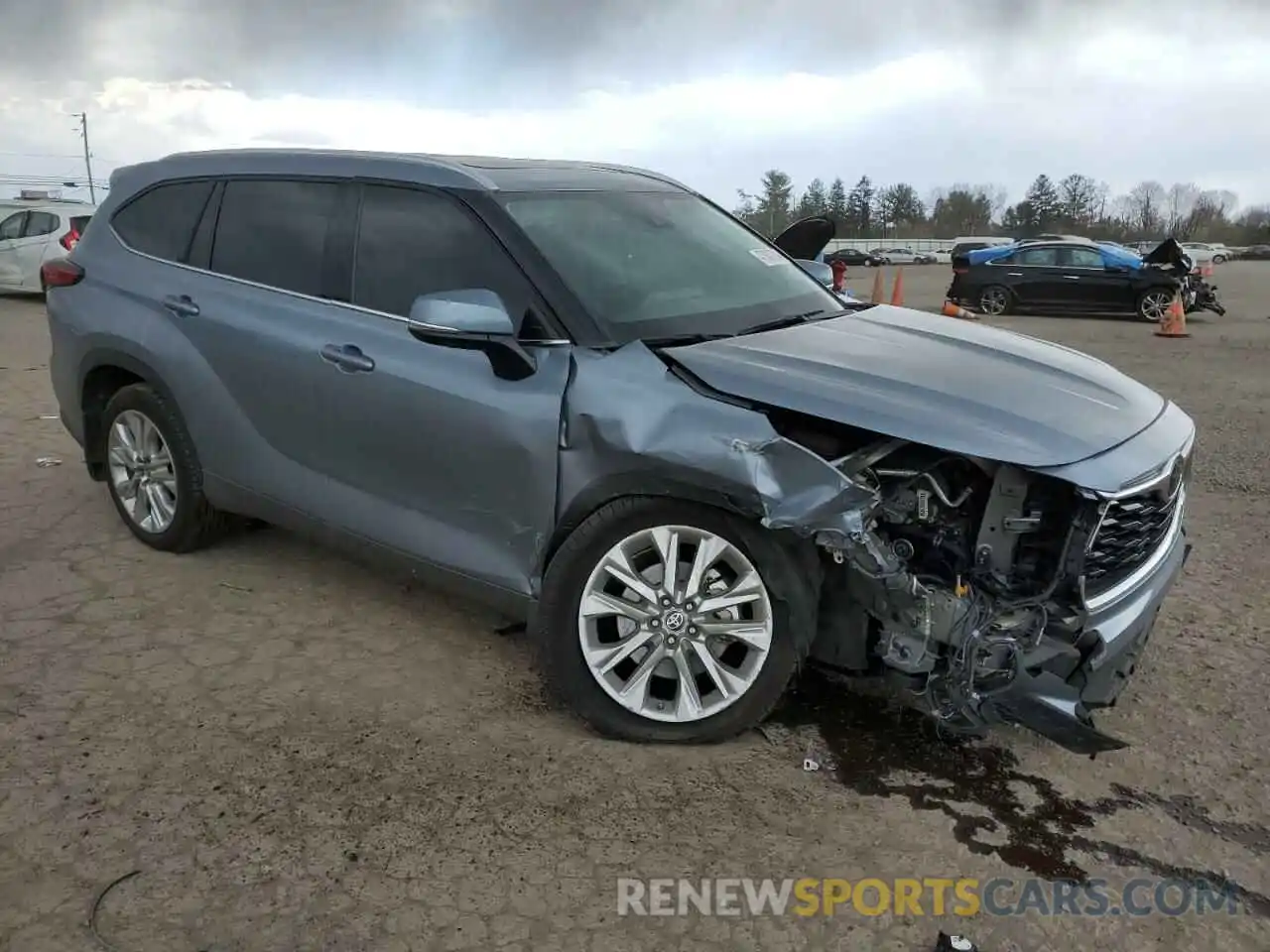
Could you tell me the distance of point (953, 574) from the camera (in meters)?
3.04

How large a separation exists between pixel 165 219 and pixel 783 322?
9.39ft

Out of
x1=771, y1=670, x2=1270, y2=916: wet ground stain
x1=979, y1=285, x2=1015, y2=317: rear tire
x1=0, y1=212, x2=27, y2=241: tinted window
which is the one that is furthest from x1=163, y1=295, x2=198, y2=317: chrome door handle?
x1=979, y1=285, x2=1015, y2=317: rear tire

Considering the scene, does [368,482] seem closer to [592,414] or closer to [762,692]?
[592,414]

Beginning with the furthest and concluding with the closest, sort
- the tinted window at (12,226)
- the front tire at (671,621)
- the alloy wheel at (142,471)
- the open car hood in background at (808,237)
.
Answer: the tinted window at (12,226) → the open car hood in background at (808,237) → the alloy wheel at (142,471) → the front tire at (671,621)

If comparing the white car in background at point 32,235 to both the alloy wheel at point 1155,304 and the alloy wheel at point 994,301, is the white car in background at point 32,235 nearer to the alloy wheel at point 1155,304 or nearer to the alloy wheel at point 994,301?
the alloy wheel at point 994,301

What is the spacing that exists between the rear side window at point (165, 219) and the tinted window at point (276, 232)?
20 centimetres

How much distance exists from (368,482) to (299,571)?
3.96 feet

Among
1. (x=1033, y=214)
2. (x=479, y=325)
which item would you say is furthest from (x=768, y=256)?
(x=1033, y=214)

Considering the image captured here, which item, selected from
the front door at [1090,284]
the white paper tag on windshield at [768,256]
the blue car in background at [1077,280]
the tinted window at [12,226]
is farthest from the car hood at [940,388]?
the tinted window at [12,226]

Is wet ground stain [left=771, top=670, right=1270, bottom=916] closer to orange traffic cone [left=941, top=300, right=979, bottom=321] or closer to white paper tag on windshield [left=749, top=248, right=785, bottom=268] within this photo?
white paper tag on windshield [left=749, top=248, right=785, bottom=268]

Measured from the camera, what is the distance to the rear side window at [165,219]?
180 inches

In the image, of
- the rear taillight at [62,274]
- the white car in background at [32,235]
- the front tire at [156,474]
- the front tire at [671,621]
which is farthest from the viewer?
the white car in background at [32,235]

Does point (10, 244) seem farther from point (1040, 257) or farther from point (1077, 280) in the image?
point (1077, 280)

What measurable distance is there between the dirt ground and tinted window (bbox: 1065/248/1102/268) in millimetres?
15280
